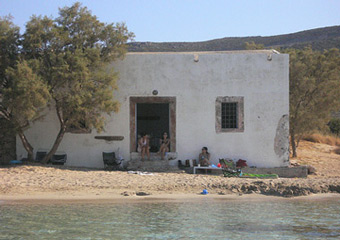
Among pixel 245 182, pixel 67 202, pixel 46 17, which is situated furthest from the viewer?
pixel 46 17

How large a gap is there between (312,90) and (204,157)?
7.51 meters

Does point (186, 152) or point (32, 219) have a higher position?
point (186, 152)

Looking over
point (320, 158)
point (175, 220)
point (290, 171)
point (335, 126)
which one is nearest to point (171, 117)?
point (290, 171)

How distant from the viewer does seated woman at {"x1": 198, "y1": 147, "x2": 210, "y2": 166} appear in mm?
16844

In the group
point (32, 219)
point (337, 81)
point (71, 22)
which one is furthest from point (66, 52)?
point (337, 81)

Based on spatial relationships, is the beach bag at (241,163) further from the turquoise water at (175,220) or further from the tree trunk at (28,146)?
the tree trunk at (28,146)

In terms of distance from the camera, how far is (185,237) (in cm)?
952

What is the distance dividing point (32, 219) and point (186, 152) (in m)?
7.89

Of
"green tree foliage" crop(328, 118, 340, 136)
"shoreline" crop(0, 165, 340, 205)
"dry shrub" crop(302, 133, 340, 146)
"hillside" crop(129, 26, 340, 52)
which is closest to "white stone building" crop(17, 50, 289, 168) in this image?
"shoreline" crop(0, 165, 340, 205)

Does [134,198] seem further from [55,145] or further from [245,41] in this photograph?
[245,41]

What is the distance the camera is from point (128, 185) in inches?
555

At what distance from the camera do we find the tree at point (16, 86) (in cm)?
1467

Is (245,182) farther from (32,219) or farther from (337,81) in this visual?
(337,81)

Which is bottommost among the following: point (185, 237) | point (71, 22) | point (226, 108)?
point (185, 237)
